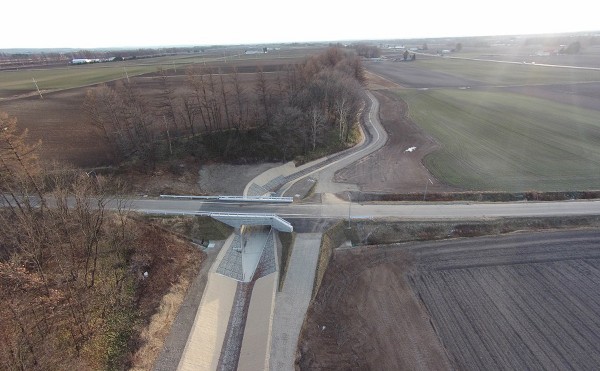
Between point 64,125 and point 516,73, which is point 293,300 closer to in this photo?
point 64,125

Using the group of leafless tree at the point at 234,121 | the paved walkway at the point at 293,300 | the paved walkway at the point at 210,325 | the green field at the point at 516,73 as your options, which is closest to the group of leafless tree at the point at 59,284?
the paved walkway at the point at 210,325

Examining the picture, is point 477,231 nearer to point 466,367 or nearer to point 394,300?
point 394,300

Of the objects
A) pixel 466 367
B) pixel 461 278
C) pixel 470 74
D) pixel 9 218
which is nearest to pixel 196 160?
pixel 9 218

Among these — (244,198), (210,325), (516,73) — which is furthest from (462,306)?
(516,73)

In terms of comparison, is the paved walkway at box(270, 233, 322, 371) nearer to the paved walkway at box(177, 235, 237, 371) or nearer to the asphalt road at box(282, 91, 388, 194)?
the paved walkway at box(177, 235, 237, 371)

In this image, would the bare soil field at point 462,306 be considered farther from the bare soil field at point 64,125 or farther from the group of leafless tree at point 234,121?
the bare soil field at point 64,125

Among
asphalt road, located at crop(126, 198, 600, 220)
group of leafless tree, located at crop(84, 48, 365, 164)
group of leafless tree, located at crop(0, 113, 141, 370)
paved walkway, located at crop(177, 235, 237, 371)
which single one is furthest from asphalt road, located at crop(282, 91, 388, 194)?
group of leafless tree, located at crop(0, 113, 141, 370)
